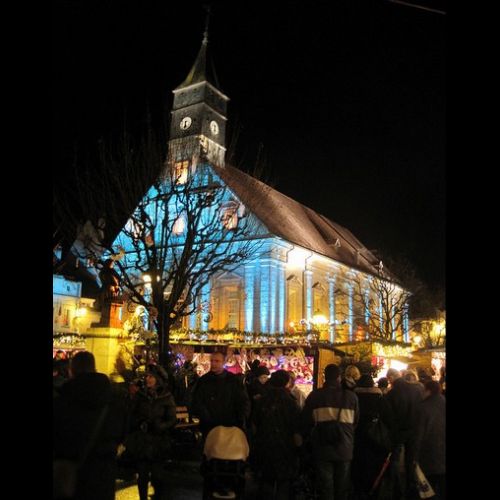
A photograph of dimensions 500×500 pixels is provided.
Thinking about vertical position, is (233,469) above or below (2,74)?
below

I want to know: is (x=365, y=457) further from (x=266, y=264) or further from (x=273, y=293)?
(x=266, y=264)

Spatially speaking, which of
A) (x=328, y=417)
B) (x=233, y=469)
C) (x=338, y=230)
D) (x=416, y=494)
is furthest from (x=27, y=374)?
(x=338, y=230)

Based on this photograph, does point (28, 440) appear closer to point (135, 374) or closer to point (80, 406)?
point (80, 406)

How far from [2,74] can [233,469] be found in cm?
488

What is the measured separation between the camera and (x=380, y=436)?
7.76 m

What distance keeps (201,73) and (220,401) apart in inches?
1660

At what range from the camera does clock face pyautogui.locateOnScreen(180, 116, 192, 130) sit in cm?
4428

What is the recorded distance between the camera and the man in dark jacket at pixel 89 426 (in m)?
4.89

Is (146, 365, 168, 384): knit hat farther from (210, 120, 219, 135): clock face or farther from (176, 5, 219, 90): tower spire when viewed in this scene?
(176, 5, 219, 90): tower spire

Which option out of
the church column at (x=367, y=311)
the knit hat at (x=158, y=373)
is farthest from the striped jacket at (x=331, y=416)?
the church column at (x=367, y=311)

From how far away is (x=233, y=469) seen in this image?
6488 mm

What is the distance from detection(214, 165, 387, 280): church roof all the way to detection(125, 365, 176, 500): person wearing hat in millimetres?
18276

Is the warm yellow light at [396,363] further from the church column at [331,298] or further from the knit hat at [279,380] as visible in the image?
the church column at [331,298]

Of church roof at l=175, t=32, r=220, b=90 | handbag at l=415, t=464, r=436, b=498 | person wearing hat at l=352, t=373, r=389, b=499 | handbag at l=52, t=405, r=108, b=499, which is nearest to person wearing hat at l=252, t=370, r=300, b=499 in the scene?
person wearing hat at l=352, t=373, r=389, b=499
